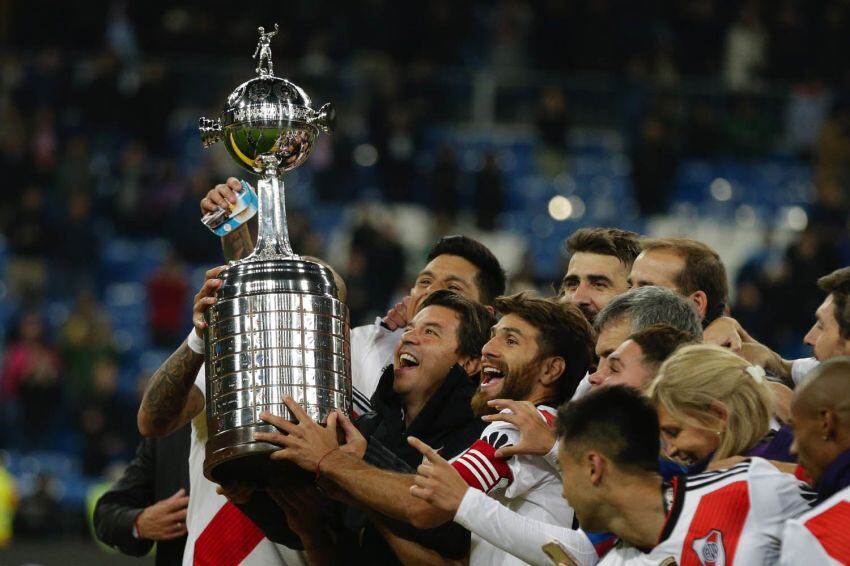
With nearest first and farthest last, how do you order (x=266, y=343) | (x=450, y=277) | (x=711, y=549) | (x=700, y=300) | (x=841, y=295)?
(x=711, y=549) < (x=266, y=343) < (x=841, y=295) < (x=700, y=300) < (x=450, y=277)

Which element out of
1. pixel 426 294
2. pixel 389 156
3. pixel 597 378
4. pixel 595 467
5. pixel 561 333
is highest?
pixel 389 156

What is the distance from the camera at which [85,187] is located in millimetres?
14234

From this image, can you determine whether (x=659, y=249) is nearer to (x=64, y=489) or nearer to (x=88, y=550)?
(x=88, y=550)

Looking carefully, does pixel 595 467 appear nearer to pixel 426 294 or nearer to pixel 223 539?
pixel 223 539

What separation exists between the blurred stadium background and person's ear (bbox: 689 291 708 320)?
22.7 feet

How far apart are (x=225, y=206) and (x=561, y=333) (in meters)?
1.05

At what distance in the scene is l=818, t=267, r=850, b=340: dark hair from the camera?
14.2 feet

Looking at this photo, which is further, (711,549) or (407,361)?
(407,361)

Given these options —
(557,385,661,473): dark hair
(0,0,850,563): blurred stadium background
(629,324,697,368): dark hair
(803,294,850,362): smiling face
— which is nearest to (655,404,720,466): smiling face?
(557,385,661,473): dark hair

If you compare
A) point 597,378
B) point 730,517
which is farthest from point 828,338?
point 730,517

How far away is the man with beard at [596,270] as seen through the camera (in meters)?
5.36

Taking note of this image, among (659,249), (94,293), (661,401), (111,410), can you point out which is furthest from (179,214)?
(661,401)

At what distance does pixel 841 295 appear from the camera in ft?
14.5

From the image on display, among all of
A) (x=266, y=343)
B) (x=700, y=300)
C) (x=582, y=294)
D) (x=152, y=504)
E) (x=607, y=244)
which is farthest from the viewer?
(x=152, y=504)
